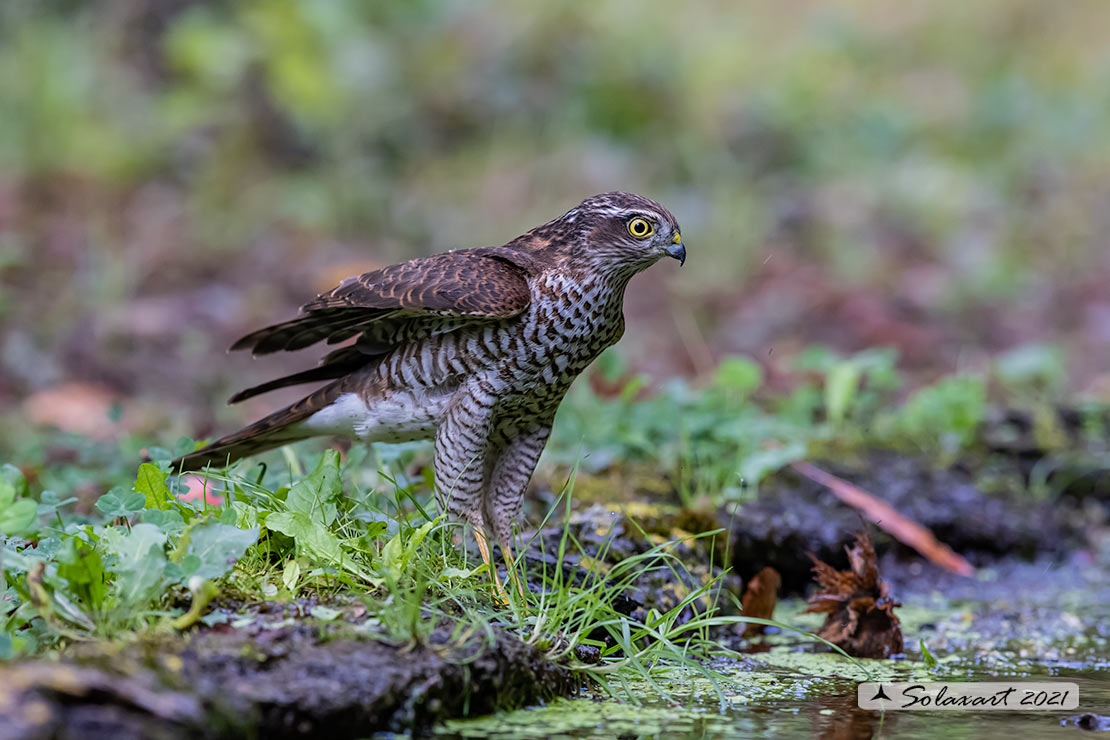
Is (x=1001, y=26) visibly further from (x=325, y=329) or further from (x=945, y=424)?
(x=325, y=329)

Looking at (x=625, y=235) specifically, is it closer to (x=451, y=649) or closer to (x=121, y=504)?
(x=451, y=649)

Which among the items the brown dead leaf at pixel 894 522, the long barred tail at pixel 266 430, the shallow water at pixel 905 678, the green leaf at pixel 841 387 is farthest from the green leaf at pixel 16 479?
the green leaf at pixel 841 387

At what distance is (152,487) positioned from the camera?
11.5 feet

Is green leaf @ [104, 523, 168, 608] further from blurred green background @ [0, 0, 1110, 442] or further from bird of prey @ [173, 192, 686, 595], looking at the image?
blurred green background @ [0, 0, 1110, 442]

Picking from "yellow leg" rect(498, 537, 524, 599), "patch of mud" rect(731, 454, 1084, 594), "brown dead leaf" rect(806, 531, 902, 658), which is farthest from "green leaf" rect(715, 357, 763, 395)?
"yellow leg" rect(498, 537, 524, 599)

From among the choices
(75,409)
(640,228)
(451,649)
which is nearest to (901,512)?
(640,228)

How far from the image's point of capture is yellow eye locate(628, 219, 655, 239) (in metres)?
3.92

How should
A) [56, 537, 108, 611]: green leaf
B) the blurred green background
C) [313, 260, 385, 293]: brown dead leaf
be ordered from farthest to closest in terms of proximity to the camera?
[313, 260, 385, 293]: brown dead leaf → the blurred green background → [56, 537, 108, 611]: green leaf

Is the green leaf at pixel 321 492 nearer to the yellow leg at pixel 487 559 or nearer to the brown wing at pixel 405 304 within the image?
the yellow leg at pixel 487 559

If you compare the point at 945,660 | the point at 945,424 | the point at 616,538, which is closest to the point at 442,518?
the point at 616,538

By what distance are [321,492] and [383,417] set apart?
618 millimetres

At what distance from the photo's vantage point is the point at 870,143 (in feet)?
39.9

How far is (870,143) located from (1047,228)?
2044 mm

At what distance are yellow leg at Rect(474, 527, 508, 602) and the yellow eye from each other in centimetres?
110
